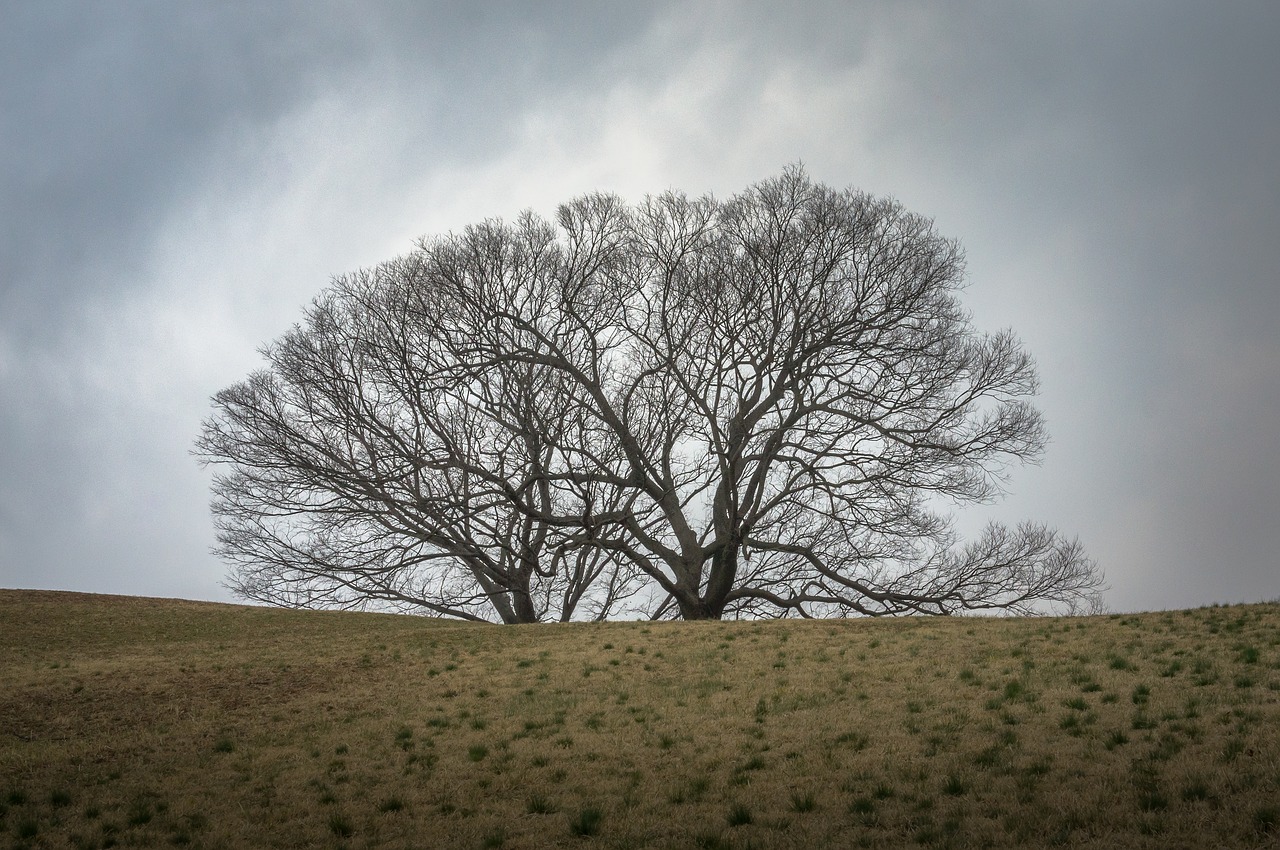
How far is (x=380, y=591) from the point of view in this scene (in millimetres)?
20859

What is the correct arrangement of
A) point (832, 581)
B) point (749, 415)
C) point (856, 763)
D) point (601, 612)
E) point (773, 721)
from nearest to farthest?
point (856, 763), point (773, 721), point (749, 415), point (832, 581), point (601, 612)

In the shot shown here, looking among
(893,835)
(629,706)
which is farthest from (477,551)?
(893,835)

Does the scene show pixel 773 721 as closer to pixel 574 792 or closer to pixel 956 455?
pixel 574 792

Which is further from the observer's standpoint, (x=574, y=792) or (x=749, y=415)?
(x=749, y=415)

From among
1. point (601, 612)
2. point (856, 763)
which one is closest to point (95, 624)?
point (601, 612)

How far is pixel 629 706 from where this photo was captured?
1138 centimetres

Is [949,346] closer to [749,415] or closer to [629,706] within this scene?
[749,415]

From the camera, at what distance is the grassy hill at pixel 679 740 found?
7207mm

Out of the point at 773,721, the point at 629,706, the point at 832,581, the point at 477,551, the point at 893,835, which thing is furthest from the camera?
the point at 832,581

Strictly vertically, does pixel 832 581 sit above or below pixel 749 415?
below

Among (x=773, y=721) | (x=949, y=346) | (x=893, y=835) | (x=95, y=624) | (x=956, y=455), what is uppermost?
(x=949, y=346)

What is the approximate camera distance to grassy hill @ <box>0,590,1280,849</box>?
7.21m

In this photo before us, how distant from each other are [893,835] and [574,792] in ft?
9.97

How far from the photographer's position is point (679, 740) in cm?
988
